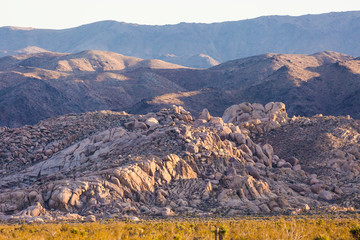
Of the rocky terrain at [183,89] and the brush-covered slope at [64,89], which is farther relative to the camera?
the brush-covered slope at [64,89]

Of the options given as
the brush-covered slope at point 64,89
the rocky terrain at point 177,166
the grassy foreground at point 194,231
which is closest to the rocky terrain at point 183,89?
the brush-covered slope at point 64,89

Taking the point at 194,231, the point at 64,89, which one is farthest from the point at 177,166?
the point at 64,89

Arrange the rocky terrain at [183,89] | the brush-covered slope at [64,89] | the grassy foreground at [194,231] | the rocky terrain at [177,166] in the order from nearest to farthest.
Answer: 1. the grassy foreground at [194,231]
2. the rocky terrain at [177,166]
3. the rocky terrain at [183,89]
4. the brush-covered slope at [64,89]

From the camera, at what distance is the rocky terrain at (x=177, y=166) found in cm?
2317

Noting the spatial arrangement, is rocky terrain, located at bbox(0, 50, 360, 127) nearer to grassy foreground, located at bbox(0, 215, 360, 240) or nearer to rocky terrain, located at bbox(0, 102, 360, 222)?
rocky terrain, located at bbox(0, 102, 360, 222)

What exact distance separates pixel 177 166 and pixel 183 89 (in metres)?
67.2

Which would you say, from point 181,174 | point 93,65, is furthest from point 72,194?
point 93,65

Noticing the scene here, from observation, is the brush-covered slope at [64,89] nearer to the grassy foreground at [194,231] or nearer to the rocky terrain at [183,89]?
the rocky terrain at [183,89]

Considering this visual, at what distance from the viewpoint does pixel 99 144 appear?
97.9ft

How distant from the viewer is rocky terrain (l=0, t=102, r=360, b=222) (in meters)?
23.2

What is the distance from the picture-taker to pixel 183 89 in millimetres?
93000

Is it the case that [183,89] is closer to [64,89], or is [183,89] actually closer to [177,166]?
[64,89]

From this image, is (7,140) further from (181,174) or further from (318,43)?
(318,43)

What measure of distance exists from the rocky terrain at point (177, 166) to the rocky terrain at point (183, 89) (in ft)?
101
